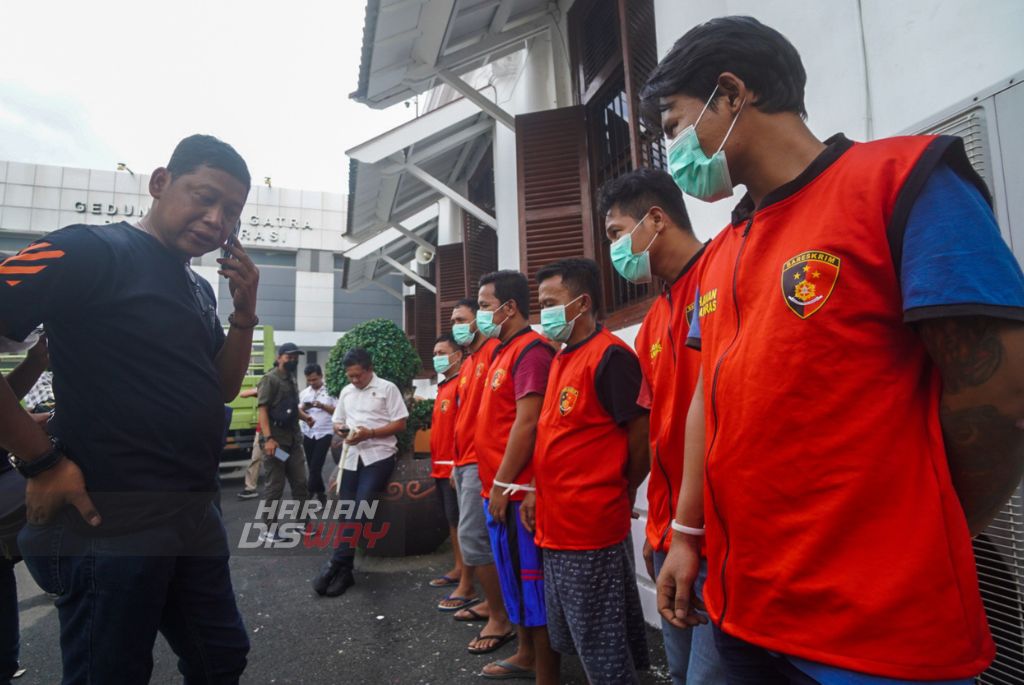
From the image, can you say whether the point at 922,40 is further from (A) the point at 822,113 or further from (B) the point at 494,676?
(B) the point at 494,676

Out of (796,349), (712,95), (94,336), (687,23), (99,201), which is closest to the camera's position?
(796,349)

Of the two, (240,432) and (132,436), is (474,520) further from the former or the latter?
(240,432)

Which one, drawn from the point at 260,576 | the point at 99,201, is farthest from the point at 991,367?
the point at 99,201

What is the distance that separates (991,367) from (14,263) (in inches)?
74.3

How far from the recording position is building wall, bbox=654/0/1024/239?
168cm

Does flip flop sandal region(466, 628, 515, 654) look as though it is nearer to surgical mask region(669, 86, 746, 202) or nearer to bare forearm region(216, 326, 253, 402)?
bare forearm region(216, 326, 253, 402)

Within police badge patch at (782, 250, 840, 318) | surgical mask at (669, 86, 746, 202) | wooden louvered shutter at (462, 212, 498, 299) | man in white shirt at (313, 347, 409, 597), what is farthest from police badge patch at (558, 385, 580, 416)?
wooden louvered shutter at (462, 212, 498, 299)

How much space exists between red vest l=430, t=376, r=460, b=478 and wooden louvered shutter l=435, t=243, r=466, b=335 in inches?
197

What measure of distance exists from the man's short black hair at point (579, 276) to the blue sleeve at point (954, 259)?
5.90ft

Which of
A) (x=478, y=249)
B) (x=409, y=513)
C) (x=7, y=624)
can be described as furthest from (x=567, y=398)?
(x=478, y=249)

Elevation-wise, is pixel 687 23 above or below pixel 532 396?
above

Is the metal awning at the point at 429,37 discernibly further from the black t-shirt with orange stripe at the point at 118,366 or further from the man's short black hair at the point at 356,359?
the black t-shirt with orange stripe at the point at 118,366

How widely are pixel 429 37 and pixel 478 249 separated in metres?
4.43

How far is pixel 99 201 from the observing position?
80.6 feet
